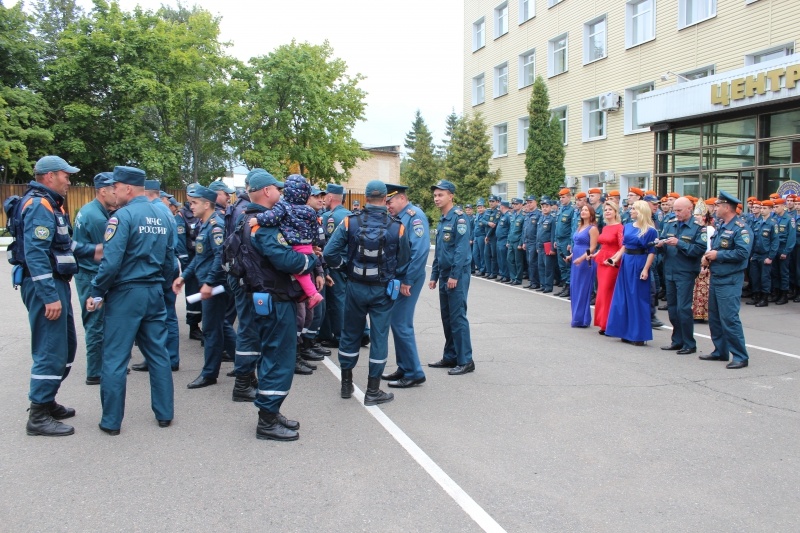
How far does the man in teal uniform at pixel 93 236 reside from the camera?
6277mm

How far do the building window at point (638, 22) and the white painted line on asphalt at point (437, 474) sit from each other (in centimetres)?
2131

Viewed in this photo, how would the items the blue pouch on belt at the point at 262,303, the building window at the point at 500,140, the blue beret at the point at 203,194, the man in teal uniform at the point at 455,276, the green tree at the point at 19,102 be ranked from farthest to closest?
the building window at the point at 500,140 → the green tree at the point at 19,102 → the man in teal uniform at the point at 455,276 → the blue beret at the point at 203,194 → the blue pouch on belt at the point at 262,303

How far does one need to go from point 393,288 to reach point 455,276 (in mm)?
1330

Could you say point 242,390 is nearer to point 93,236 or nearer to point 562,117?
point 93,236

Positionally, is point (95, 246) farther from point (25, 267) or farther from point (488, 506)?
point (488, 506)

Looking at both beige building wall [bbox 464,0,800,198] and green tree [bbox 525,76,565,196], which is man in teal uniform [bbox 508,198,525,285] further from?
green tree [bbox 525,76,565,196]

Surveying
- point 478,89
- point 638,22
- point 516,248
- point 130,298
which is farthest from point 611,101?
point 130,298

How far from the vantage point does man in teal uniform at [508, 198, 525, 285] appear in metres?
16.3

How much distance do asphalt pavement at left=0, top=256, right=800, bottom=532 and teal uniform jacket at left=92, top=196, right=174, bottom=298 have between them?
4.14 ft

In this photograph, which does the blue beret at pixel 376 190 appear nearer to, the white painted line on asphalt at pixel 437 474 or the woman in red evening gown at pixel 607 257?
the white painted line on asphalt at pixel 437 474

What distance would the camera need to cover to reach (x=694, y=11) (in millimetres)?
20672

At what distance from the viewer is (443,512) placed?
376 cm

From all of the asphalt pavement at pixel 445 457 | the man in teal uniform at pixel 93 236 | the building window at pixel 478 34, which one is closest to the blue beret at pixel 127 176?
the man in teal uniform at pixel 93 236

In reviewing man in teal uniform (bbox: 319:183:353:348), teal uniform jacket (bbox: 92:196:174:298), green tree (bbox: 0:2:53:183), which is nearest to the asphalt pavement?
teal uniform jacket (bbox: 92:196:174:298)
